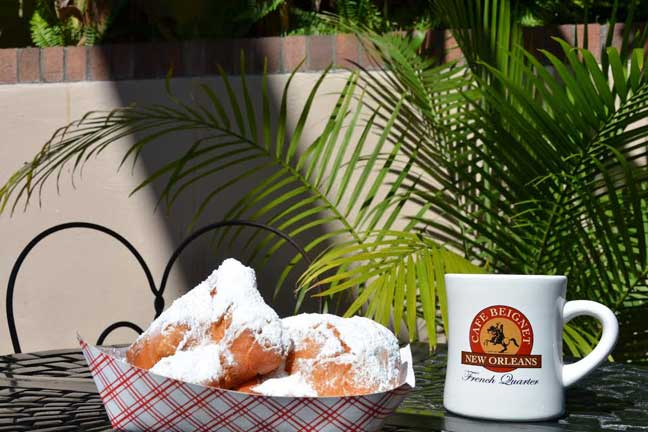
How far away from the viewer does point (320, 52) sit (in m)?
2.85

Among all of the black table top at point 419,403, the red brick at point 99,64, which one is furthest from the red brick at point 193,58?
the black table top at point 419,403

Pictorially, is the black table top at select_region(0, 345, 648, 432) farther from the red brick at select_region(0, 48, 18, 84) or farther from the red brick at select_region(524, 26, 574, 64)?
the red brick at select_region(0, 48, 18, 84)

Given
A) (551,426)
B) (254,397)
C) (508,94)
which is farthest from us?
(508,94)

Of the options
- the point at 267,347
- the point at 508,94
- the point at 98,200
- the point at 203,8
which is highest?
the point at 203,8

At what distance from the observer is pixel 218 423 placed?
31.2 inches

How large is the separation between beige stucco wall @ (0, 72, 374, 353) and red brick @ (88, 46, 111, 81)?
1.1 inches

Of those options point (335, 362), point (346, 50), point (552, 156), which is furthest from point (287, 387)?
point (346, 50)

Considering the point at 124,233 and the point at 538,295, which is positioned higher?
the point at 538,295

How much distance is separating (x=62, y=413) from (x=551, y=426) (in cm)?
49

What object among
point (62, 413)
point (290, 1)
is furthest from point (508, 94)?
point (62, 413)

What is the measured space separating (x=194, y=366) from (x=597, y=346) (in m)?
0.43

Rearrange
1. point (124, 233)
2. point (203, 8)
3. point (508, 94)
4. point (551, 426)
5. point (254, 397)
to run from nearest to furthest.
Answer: point (254, 397), point (551, 426), point (508, 94), point (124, 233), point (203, 8)

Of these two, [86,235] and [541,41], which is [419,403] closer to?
[541,41]

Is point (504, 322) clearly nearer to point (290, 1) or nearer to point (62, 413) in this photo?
point (62, 413)
